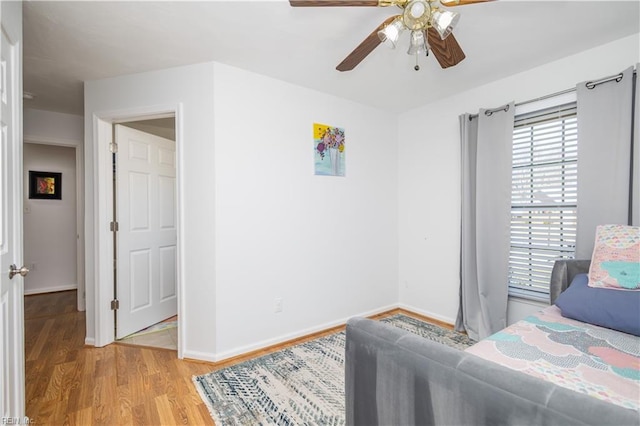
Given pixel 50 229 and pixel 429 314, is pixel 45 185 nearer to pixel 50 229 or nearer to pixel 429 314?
pixel 50 229

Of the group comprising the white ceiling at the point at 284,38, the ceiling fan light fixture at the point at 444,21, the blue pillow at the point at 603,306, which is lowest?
the blue pillow at the point at 603,306

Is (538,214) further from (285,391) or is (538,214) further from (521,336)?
(285,391)

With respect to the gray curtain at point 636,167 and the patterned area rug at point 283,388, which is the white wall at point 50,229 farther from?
the gray curtain at point 636,167

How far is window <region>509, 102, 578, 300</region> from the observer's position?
232 cm

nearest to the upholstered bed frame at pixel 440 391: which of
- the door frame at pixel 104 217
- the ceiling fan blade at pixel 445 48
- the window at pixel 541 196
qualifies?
the ceiling fan blade at pixel 445 48

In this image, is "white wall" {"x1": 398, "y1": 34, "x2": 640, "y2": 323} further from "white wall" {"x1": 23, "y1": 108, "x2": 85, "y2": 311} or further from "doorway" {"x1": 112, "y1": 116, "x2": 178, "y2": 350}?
"white wall" {"x1": 23, "y1": 108, "x2": 85, "y2": 311}

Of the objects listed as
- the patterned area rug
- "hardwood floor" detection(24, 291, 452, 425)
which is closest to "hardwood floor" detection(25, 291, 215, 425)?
"hardwood floor" detection(24, 291, 452, 425)

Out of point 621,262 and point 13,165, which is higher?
point 13,165

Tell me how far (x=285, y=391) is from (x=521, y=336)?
1408mm

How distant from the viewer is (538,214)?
8.20ft

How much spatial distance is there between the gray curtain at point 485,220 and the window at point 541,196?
5.9 inches

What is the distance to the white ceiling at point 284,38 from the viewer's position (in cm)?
173

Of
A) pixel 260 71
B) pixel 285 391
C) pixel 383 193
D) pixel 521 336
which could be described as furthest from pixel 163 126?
pixel 521 336

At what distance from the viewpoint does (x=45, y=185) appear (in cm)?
438
